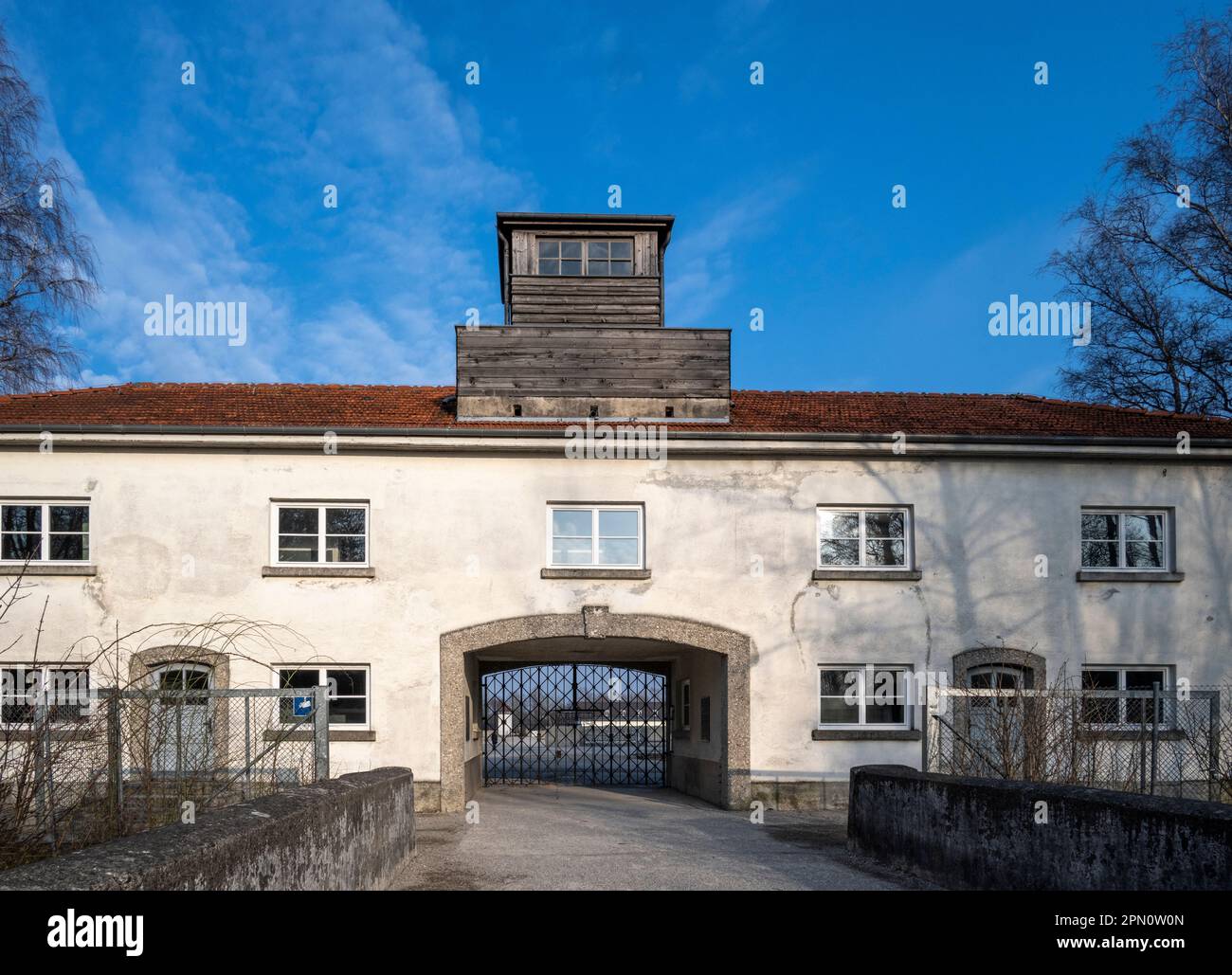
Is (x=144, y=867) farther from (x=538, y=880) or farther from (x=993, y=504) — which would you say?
(x=993, y=504)

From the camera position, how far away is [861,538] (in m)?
17.3

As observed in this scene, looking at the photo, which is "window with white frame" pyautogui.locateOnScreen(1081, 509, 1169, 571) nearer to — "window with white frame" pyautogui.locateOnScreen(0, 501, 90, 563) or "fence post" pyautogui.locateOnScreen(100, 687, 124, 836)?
"fence post" pyautogui.locateOnScreen(100, 687, 124, 836)

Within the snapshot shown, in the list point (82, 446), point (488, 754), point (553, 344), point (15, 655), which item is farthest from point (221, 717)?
point (488, 754)

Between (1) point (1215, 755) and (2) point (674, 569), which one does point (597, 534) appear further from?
(1) point (1215, 755)

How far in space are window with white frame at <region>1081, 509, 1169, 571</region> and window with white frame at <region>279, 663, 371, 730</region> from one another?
38.2ft

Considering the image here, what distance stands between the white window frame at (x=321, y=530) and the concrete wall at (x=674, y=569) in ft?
0.45

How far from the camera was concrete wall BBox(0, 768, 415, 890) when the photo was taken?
14.1 ft

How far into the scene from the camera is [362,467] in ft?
55.5

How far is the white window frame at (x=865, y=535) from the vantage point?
17141 millimetres

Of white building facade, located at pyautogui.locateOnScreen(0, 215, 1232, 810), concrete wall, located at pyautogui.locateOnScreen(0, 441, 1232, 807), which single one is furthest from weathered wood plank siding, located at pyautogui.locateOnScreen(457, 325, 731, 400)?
concrete wall, located at pyautogui.locateOnScreen(0, 441, 1232, 807)

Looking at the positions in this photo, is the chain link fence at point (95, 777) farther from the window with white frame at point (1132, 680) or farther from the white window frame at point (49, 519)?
the window with white frame at point (1132, 680)

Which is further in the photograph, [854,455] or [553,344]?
[553,344]

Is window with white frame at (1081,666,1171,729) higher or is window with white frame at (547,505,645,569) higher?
window with white frame at (547,505,645,569)
